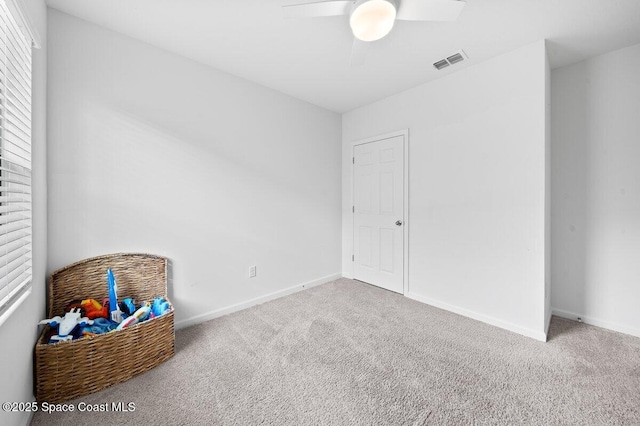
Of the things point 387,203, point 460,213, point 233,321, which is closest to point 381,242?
point 387,203

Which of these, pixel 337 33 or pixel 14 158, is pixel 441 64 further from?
pixel 14 158

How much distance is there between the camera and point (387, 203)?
321cm

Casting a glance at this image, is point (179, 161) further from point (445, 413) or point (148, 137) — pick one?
point (445, 413)

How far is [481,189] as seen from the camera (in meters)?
2.42

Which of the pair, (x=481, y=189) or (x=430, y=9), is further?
(x=481, y=189)

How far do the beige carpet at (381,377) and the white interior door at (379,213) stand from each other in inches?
34.2

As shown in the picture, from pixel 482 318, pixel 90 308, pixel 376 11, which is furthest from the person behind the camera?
pixel 482 318

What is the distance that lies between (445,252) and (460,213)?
44cm

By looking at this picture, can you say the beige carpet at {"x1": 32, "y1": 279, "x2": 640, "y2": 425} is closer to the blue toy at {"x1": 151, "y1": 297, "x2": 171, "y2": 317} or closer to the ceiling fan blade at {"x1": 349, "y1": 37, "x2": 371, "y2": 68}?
the blue toy at {"x1": 151, "y1": 297, "x2": 171, "y2": 317}

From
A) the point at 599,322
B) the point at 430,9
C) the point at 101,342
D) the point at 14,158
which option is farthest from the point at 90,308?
the point at 599,322

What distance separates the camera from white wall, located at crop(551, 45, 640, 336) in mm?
2148

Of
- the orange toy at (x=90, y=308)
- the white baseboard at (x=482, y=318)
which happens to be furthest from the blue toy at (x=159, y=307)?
the white baseboard at (x=482, y=318)

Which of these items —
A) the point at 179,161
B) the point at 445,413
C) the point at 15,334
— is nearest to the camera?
the point at 15,334

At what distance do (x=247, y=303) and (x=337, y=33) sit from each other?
8.62 ft
